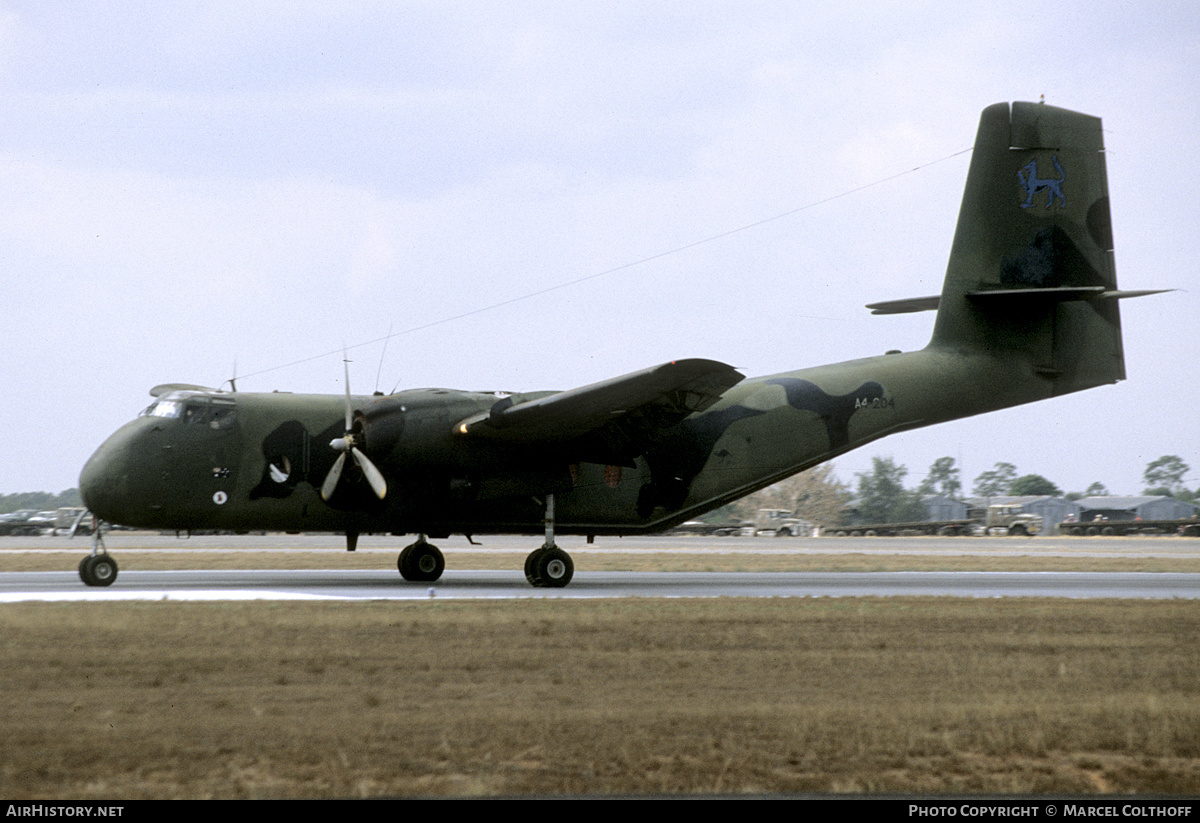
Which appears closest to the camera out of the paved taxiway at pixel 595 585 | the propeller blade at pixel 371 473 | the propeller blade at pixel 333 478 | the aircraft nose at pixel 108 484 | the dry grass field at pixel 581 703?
the dry grass field at pixel 581 703

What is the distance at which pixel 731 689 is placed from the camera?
11281 mm

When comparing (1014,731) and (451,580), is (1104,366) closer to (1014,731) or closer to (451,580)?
(451,580)

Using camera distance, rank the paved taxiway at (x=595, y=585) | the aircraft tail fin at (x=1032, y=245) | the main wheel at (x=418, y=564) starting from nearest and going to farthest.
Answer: the paved taxiway at (x=595, y=585), the main wheel at (x=418, y=564), the aircraft tail fin at (x=1032, y=245)

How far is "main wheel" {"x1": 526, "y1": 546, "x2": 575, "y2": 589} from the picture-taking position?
914 inches

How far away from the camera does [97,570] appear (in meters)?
22.0

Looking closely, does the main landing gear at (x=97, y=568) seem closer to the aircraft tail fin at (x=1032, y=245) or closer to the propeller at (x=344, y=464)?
the propeller at (x=344, y=464)

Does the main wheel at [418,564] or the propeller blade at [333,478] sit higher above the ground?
the propeller blade at [333,478]

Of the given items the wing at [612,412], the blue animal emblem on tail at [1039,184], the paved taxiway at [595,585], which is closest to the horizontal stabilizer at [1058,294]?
the blue animal emblem on tail at [1039,184]

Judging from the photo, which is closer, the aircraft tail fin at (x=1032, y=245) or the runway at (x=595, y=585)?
the runway at (x=595, y=585)

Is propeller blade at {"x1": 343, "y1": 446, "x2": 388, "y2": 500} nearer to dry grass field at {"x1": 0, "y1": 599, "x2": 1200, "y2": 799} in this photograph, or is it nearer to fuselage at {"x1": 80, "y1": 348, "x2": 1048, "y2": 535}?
fuselage at {"x1": 80, "y1": 348, "x2": 1048, "y2": 535}

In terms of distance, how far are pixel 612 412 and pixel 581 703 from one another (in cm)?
1246

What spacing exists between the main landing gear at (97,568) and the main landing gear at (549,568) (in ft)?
26.9

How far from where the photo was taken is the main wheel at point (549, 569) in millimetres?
23219

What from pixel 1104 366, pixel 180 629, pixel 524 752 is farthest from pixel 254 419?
pixel 1104 366
